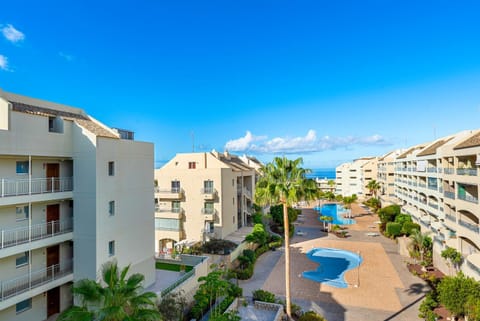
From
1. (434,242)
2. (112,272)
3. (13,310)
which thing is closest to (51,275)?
(13,310)

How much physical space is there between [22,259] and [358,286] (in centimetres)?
2637

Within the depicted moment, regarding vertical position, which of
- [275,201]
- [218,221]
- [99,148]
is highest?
[99,148]

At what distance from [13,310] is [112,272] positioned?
8407 millimetres

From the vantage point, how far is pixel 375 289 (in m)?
24.9

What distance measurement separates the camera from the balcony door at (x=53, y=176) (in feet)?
55.4

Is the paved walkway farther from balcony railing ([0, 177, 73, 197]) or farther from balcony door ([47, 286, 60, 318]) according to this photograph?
balcony railing ([0, 177, 73, 197])

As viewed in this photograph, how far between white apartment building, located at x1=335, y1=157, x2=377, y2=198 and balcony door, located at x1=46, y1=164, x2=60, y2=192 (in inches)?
3353

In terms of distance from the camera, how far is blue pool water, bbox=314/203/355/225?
5974 centimetres

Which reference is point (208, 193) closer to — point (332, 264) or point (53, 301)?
point (332, 264)

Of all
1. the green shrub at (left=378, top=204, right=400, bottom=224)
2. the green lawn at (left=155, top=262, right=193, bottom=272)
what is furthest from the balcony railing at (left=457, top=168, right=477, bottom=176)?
the green lawn at (left=155, top=262, right=193, bottom=272)

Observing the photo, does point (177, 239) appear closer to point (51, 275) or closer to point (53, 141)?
point (51, 275)

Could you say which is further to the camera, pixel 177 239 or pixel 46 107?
pixel 177 239

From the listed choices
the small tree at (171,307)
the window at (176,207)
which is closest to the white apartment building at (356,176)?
the window at (176,207)

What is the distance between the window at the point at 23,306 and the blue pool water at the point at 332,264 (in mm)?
22889
